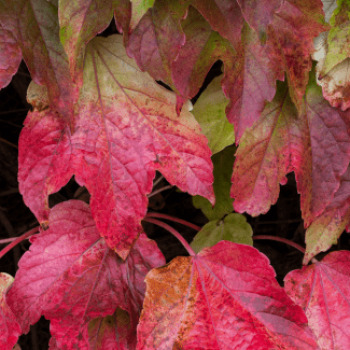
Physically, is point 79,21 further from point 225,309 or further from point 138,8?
point 225,309

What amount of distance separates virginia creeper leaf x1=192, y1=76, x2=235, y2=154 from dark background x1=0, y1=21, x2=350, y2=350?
200mm

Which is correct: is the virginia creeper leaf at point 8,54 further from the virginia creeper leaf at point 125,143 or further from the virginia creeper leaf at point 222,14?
the virginia creeper leaf at point 222,14

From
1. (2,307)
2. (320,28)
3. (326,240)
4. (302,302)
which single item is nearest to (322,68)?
(320,28)

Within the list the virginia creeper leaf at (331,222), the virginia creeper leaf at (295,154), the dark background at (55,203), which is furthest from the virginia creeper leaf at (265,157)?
the dark background at (55,203)

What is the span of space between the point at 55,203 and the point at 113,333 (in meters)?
0.39

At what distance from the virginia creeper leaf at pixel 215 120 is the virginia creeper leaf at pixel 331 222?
0.83ft

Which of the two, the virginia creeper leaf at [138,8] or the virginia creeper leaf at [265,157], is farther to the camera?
the virginia creeper leaf at [265,157]

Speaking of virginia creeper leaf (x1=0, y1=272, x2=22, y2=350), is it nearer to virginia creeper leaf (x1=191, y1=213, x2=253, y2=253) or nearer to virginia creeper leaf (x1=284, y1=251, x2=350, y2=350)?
virginia creeper leaf (x1=191, y1=213, x2=253, y2=253)

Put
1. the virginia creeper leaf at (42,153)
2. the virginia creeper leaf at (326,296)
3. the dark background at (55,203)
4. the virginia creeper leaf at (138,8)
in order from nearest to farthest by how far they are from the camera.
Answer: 1. the virginia creeper leaf at (138,8)
2. the virginia creeper leaf at (42,153)
3. the virginia creeper leaf at (326,296)
4. the dark background at (55,203)

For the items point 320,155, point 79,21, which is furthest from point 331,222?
point 79,21

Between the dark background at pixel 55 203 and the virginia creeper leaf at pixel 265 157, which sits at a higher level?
the virginia creeper leaf at pixel 265 157

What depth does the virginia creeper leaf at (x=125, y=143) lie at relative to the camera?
58 centimetres

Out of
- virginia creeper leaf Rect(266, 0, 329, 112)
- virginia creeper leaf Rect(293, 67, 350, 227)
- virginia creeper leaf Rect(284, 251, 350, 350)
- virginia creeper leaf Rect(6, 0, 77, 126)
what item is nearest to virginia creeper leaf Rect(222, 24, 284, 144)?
virginia creeper leaf Rect(266, 0, 329, 112)

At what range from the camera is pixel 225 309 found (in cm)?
63
